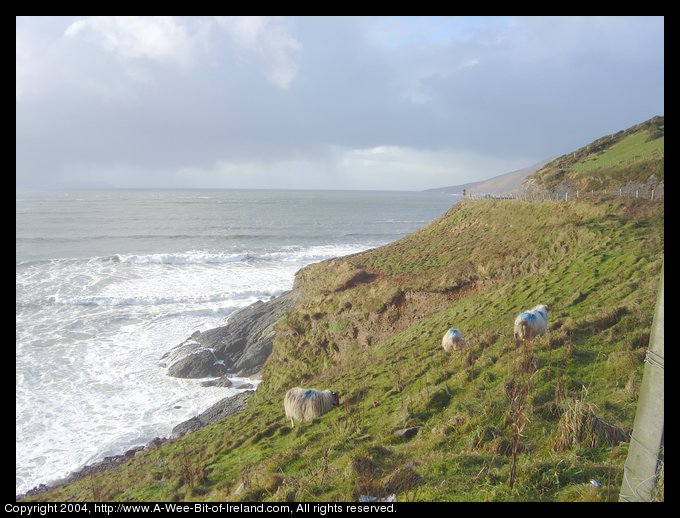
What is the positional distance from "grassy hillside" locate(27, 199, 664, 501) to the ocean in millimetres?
4089

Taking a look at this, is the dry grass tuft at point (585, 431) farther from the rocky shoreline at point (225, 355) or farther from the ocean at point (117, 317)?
the ocean at point (117, 317)

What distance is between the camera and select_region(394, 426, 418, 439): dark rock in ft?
30.8

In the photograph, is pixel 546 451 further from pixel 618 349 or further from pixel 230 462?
pixel 230 462

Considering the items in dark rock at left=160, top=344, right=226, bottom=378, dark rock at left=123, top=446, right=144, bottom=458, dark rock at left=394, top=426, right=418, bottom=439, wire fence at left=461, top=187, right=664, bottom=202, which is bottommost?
dark rock at left=123, top=446, right=144, bottom=458

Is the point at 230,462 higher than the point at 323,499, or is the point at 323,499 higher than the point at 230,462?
the point at 323,499

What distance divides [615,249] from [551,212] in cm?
875

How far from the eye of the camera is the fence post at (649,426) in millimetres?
3518

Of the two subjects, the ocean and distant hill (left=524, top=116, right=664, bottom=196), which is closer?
the ocean

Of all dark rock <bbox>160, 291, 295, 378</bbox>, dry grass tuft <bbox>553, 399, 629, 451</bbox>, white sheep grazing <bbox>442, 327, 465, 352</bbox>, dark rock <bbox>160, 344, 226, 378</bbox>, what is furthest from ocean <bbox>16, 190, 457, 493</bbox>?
dry grass tuft <bbox>553, 399, 629, 451</bbox>

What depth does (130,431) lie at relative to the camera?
58.1 ft

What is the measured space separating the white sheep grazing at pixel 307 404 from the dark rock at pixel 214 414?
597cm

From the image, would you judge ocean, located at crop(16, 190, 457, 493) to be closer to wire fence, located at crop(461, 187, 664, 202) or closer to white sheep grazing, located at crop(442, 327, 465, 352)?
white sheep grazing, located at crop(442, 327, 465, 352)

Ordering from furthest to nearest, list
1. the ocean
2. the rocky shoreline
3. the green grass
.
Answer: the green grass
the ocean
the rocky shoreline
